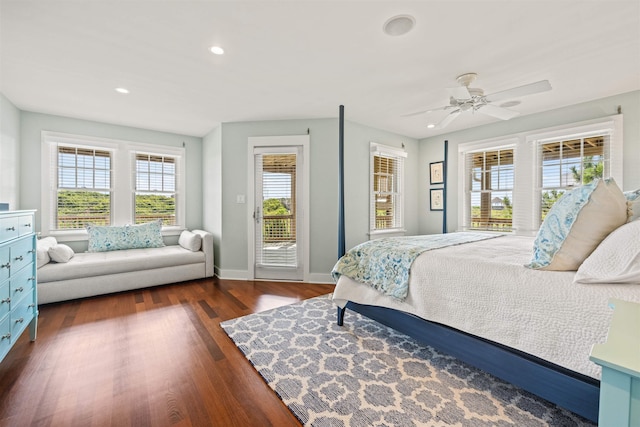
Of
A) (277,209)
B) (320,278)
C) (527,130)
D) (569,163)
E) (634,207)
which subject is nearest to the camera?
(634,207)

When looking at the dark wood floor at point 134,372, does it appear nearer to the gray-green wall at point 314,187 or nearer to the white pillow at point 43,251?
the white pillow at point 43,251

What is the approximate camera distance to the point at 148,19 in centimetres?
187

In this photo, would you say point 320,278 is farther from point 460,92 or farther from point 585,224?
point 585,224

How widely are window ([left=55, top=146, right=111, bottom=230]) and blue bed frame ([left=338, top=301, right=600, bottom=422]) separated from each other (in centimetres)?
462

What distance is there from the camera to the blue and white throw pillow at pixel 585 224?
4.66ft

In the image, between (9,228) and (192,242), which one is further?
(192,242)

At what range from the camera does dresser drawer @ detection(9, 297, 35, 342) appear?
1.86m

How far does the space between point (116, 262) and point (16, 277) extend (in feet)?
5.26

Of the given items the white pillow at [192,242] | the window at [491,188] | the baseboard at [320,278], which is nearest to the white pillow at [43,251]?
the white pillow at [192,242]

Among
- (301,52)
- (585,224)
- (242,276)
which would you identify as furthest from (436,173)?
(242,276)

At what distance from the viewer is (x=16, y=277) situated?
75.7 inches

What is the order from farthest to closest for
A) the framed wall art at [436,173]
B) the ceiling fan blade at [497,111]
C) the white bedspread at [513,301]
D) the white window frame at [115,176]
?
the framed wall art at [436,173]
the white window frame at [115,176]
the ceiling fan blade at [497,111]
the white bedspread at [513,301]

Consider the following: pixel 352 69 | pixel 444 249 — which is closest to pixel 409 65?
pixel 352 69

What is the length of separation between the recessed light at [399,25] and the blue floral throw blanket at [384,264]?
1.63 metres
